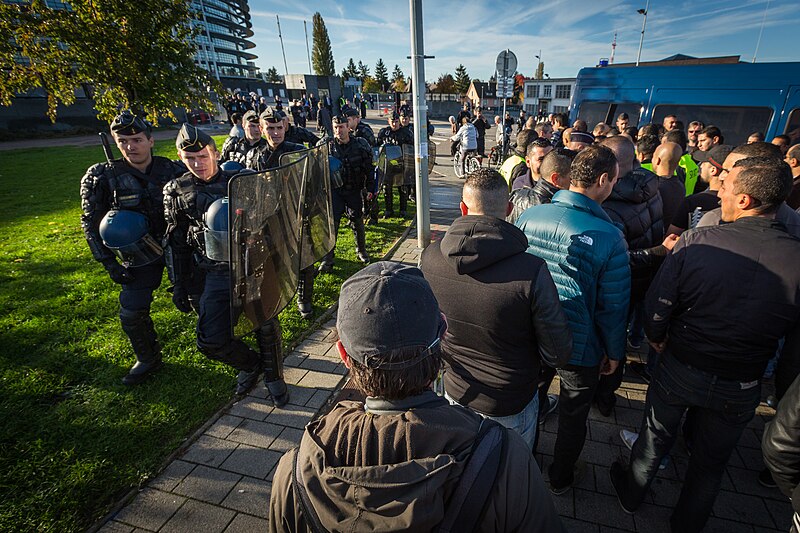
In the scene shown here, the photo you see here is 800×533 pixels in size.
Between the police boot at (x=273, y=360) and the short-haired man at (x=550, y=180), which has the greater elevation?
the short-haired man at (x=550, y=180)

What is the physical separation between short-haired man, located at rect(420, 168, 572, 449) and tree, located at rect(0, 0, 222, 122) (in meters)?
6.47

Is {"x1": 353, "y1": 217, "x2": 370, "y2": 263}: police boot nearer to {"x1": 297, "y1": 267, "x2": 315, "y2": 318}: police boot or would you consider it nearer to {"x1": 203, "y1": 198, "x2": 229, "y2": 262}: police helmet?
{"x1": 297, "y1": 267, "x2": 315, "y2": 318}: police boot

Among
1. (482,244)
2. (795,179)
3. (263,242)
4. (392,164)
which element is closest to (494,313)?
(482,244)

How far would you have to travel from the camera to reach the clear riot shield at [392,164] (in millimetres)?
7348

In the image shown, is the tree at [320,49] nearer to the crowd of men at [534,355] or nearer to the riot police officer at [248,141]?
the riot police officer at [248,141]

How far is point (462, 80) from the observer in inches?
2552

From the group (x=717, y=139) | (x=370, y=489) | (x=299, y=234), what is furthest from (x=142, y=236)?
(x=717, y=139)

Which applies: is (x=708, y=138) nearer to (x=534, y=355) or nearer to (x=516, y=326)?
(x=534, y=355)

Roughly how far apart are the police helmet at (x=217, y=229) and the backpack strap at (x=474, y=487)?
2272mm

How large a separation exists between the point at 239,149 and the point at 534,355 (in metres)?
5.39

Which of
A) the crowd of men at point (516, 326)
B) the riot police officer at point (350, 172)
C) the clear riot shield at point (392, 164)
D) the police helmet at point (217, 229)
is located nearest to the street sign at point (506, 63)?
the clear riot shield at point (392, 164)

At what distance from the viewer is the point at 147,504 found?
97.6 inches

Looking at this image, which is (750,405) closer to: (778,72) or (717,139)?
(717,139)

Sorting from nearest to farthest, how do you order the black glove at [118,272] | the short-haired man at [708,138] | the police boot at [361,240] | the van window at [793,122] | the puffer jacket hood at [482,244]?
the puffer jacket hood at [482,244] → the black glove at [118,272] → the short-haired man at [708,138] → the police boot at [361,240] → the van window at [793,122]
